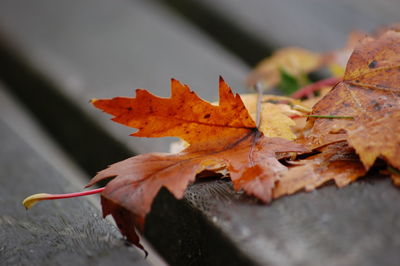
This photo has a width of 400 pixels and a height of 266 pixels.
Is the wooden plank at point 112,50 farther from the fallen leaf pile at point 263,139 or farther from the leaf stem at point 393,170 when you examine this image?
the leaf stem at point 393,170

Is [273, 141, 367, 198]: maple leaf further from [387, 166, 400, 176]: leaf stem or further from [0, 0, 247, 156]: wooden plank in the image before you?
[0, 0, 247, 156]: wooden plank

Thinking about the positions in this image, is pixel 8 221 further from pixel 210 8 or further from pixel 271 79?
pixel 210 8

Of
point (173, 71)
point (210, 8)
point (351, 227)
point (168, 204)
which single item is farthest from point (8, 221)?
point (210, 8)

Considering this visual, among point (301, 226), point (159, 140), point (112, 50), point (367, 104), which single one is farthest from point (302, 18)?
point (301, 226)

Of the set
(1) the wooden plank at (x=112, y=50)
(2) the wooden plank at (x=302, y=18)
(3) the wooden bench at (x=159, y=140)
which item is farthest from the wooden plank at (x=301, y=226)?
(2) the wooden plank at (x=302, y=18)

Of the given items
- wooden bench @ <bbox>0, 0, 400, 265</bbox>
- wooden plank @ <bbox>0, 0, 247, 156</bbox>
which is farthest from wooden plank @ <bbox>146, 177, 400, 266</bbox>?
wooden plank @ <bbox>0, 0, 247, 156</bbox>

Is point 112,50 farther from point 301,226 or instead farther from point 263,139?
point 301,226
